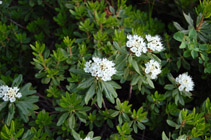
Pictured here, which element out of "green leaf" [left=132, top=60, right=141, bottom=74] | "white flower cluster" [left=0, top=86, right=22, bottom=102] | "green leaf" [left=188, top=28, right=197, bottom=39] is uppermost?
"green leaf" [left=188, top=28, right=197, bottom=39]

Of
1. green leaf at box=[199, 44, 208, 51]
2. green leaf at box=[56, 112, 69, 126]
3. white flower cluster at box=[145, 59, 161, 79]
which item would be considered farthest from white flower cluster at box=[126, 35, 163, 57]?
green leaf at box=[56, 112, 69, 126]

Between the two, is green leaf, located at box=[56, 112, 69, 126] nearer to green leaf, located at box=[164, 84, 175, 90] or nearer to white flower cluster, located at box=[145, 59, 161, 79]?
white flower cluster, located at box=[145, 59, 161, 79]

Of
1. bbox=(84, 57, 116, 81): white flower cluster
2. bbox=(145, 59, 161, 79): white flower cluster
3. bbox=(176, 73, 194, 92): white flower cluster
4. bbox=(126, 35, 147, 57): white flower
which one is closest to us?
bbox=(84, 57, 116, 81): white flower cluster

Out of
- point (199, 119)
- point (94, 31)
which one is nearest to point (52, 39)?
point (94, 31)

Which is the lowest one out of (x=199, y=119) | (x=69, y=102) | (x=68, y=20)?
(x=199, y=119)

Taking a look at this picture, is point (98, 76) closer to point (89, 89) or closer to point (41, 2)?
point (89, 89)

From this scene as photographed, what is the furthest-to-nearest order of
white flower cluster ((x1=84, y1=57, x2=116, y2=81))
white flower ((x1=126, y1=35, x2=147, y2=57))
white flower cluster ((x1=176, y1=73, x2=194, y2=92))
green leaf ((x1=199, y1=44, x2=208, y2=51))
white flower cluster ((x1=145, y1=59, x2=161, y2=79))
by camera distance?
1. green leaf ((x1=199, y1=44, x2=208, y2=51))
2. white flower cluster ((x1=176, y1=73, x2=194, y2=92))
3. white flower cluster ((x1=145, y1=59, x2=161, y2=79))
4. white flower ((x1=126, y1=35, x2=147, y2=57))
5. white flower cluster ((x1=84, y1=57, x2=116, y2=81))

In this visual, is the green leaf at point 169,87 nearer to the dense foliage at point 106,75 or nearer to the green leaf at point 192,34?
the dense foliage at point 106,75
